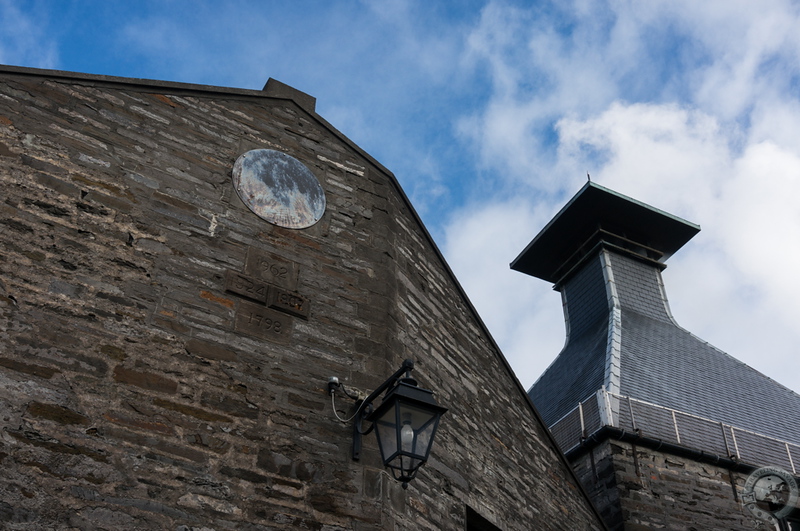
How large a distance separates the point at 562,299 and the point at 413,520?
50.5ft

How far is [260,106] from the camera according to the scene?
6.02 m

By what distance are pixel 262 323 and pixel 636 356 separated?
37.5ft

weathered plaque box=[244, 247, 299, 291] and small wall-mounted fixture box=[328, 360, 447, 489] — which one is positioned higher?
weathered plaque box=[244, 247, 299, 291]

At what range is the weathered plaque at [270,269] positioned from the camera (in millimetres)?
5035

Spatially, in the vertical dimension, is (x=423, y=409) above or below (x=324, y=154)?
below

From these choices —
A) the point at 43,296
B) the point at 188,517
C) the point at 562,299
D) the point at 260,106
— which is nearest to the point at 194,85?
the point at 260,106

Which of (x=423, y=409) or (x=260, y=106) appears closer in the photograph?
(x=423, y=409)

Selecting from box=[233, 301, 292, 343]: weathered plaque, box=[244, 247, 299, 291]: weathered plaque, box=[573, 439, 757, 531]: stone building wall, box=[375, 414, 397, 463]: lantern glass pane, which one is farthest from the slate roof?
box=[375, 414, 397, 463]: lantern glass pane

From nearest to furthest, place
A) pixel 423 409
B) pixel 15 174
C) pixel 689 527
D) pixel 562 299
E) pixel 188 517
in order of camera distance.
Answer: pixel 188 517
pixel 423 409
pixel 15 174
pixel 689 527
pixel 562 299

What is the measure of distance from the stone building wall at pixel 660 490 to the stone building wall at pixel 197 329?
530 cm

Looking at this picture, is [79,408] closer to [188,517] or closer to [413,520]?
[188,517]

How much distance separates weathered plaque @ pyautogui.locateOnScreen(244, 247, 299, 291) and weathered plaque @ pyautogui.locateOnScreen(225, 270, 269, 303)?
2.5 inches

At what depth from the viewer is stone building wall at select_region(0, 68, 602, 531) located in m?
3.92

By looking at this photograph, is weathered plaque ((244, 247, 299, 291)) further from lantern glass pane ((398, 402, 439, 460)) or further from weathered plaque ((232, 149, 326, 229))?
lantern glass pane ((398, 402, 439, 460))
